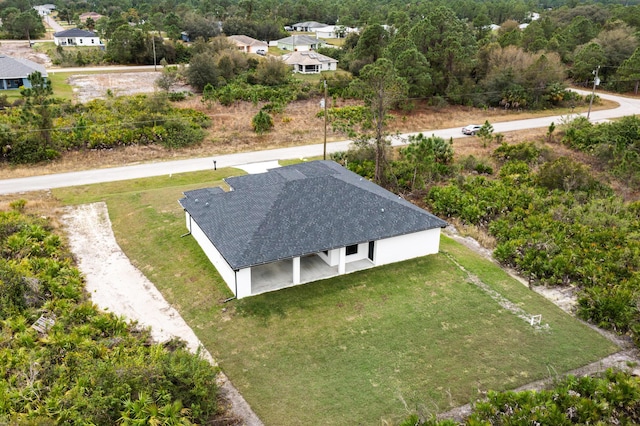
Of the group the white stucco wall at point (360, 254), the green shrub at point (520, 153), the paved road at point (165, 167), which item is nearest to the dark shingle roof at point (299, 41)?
the paved road at point (165, 167)

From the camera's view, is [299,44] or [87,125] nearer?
[87,125]

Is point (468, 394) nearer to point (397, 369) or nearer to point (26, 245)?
point (397, 369)

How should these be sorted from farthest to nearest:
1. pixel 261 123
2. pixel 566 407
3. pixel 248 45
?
pixel 248 45, pixel 261 123, pixel 566 407

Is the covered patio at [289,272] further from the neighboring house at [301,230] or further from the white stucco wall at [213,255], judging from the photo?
the white stucco wall at [213,255]

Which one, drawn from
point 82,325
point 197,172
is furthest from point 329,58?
point 82,325

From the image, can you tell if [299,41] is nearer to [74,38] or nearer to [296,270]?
[74,38]

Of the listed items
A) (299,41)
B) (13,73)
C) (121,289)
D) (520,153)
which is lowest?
(121,289)

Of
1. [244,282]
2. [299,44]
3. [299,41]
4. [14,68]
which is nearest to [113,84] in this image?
[14,68]

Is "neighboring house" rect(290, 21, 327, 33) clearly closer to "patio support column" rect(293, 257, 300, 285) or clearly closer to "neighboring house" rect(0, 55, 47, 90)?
"neighboring house" rect(0, 55, 47, 90)
